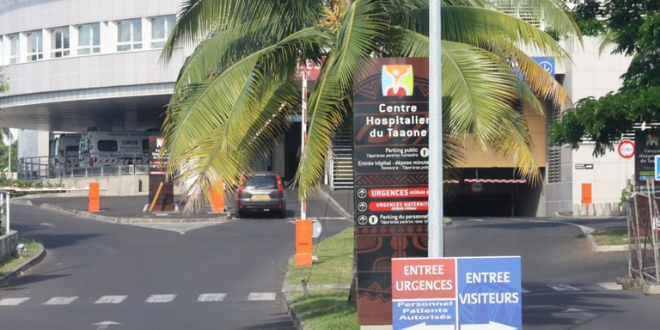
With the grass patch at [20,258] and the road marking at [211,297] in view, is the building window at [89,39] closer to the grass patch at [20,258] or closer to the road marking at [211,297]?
the grass patch at [20,258]

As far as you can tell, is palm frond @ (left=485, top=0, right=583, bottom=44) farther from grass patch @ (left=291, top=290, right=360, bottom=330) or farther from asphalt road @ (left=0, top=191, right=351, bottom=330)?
asphalt road @ (left=0, top=191, right=351, bottom=330)

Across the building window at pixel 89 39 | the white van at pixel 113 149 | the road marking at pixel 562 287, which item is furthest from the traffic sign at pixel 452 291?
the building window at pixel 89 39

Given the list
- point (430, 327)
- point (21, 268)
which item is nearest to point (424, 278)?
point (430, 327)

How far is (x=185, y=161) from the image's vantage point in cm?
1223

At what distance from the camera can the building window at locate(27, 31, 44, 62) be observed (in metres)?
50.1

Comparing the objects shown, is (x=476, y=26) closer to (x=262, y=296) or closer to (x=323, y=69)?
(x=323, y=69)

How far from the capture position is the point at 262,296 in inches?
685

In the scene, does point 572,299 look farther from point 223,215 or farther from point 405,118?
point 223,215

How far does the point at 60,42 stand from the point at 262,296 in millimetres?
35521

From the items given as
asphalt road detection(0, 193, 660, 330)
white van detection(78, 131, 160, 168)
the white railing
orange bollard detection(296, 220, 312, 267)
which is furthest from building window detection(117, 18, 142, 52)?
orange bollard detection(296, 220, 312, 267)

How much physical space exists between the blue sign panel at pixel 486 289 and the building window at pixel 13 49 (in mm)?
46207

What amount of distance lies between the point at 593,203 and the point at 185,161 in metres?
29.8

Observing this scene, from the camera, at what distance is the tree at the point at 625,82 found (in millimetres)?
20750

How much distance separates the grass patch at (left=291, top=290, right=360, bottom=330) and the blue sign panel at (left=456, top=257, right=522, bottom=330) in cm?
293
